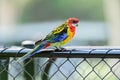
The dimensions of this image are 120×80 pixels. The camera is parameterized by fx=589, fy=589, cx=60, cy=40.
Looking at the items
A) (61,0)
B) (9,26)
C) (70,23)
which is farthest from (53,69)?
(61,0)

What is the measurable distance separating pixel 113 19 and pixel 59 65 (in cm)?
819

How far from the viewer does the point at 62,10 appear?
12547 mm

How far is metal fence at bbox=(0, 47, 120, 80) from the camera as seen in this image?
230cm

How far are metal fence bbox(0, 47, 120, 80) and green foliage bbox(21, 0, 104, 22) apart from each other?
873cm

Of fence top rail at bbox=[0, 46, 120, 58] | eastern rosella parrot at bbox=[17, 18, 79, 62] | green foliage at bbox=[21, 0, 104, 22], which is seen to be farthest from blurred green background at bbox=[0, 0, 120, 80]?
fence top rail at bbox=[0, 46, 120, 58]

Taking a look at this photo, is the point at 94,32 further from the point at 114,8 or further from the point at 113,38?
the point at 114,8

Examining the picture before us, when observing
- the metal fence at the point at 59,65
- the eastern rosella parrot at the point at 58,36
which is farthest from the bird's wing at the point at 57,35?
the metal fence at the point at 59,65

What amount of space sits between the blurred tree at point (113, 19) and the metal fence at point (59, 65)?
250 inches

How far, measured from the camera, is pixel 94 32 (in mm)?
9242

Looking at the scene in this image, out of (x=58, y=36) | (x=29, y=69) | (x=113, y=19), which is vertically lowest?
(x=29, y=69)

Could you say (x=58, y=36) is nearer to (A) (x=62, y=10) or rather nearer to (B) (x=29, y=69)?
(B) (x=29, y=69)

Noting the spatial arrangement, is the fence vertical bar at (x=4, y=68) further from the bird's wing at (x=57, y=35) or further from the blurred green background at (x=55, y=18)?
the blurred green background at (x=55, y=18)

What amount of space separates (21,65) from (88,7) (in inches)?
394

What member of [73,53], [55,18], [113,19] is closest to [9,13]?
[55,18]
